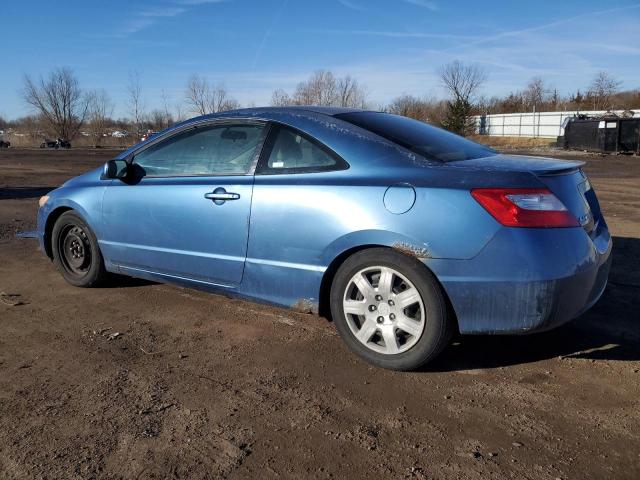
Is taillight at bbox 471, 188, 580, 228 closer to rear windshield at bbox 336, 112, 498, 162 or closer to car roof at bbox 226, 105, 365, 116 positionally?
rear windshield at bbox 336, 112, 498, 162

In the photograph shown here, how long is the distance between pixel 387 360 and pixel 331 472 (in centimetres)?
104

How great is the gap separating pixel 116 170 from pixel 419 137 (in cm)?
240

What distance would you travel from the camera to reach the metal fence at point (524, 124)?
159 feet

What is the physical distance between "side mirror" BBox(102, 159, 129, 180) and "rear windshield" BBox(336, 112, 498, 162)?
183 cm

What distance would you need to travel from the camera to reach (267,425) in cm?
273

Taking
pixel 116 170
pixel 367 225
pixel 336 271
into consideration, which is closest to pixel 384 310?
pixel 336 271

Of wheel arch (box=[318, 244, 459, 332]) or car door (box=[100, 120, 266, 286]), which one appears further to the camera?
car door (box=[100, 120, 266, 286])

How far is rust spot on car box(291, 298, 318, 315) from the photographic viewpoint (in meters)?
3.55

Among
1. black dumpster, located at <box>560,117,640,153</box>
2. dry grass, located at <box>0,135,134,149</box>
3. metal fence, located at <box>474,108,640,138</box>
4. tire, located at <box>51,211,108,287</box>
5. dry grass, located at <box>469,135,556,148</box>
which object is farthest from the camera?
dry grass, located at <box>0,135,134,149</box>

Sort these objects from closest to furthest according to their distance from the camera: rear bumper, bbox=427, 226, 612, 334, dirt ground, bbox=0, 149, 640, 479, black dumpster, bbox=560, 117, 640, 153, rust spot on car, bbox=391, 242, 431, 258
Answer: dirt ground, bbox=0, 149, 640, 479 < rear bumper, bbox=427, 226, 612, 334 < rust spot on car, bbox=391, 242, 431, 258 < black dumpster, bbox=560, 117, 640, 153

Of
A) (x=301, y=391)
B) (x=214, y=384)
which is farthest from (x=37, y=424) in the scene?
(x=301, y=391)

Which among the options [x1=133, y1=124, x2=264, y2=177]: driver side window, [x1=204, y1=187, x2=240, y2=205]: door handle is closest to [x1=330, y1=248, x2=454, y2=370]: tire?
[x1=204, y1=187, x2=240, y2=205]: door handle

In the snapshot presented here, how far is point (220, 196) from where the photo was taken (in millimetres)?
3863

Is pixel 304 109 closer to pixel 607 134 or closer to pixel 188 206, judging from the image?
pixel 188 206
